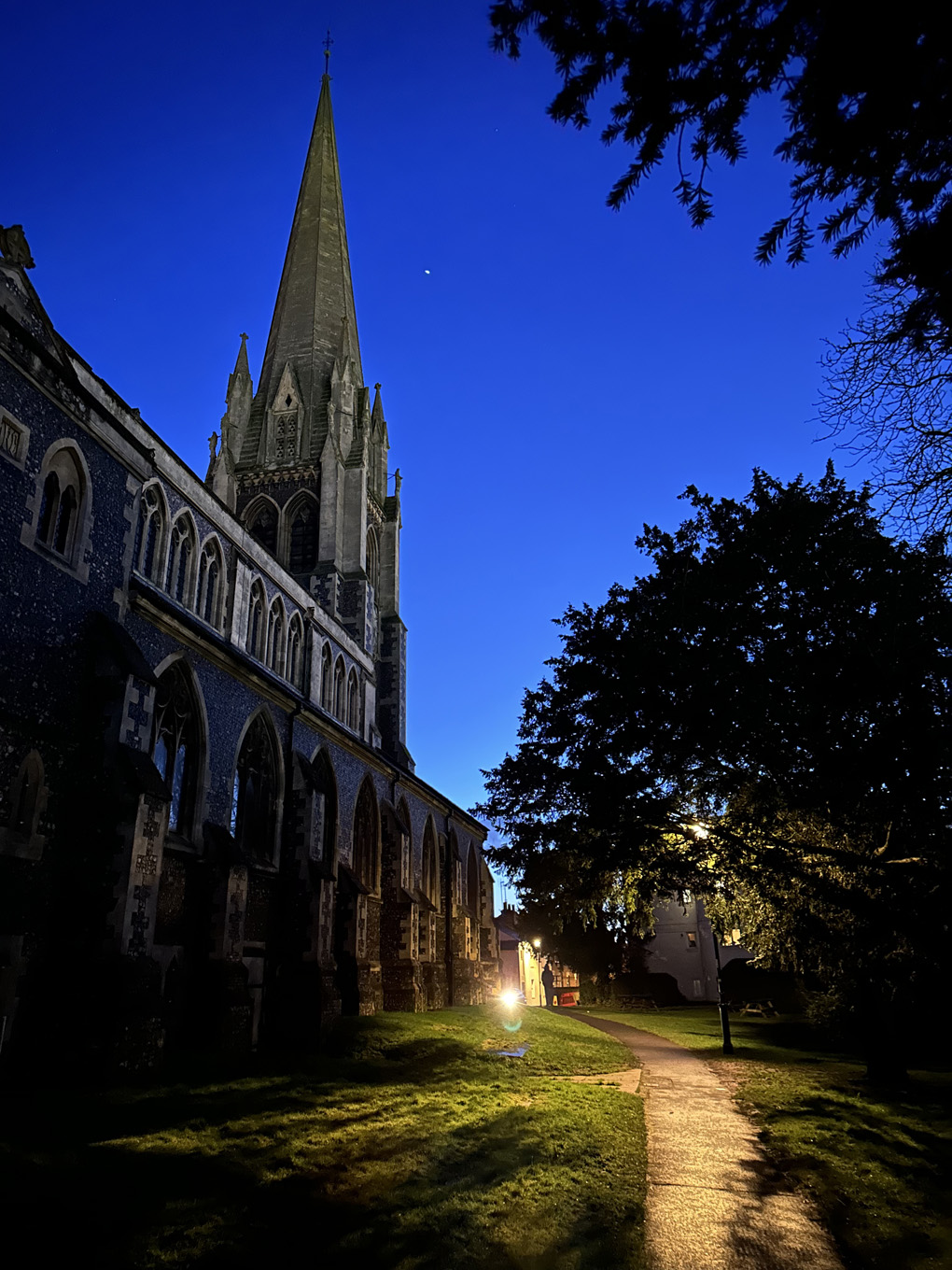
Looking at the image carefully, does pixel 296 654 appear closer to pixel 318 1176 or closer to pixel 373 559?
pixel 373 559

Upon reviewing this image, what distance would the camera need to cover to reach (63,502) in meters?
13.2

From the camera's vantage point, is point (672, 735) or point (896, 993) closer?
point (672, 735)

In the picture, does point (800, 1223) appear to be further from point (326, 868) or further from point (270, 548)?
point (270, 548)

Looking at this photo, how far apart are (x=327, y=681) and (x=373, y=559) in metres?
14.6

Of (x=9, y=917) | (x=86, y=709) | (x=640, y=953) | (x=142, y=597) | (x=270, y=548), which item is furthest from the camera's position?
(x=640, y=953)

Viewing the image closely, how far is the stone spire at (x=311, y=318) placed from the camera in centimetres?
4166

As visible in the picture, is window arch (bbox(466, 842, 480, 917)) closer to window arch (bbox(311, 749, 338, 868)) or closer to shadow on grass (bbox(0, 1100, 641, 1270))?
window arch (bbox(311, 749, 338, 868))

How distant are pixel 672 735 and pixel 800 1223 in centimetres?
775

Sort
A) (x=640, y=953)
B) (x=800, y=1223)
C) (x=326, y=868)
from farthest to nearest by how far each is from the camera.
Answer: (x=640, y=953) < (x=326, y=868) < (x=800, y=1223)

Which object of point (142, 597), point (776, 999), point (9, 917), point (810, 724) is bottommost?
point (776, 999)

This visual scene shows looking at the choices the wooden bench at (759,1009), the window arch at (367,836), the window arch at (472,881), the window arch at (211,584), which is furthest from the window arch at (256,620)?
the wooden bench at (759,1009)

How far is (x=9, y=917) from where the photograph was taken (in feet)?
35.3

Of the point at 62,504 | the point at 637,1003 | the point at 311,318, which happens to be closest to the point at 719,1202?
the point at 62,504

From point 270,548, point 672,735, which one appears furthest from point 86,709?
point 270,548
